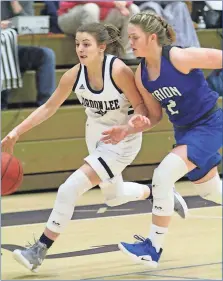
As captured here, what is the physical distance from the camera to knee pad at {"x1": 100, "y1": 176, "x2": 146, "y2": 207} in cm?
464

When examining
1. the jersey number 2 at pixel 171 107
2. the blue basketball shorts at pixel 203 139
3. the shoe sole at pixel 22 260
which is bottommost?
the shoe sole at pixel 22 260

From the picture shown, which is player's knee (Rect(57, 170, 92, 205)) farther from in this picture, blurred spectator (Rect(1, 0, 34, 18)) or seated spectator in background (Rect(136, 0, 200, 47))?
blurred spectator (Rect(1, 0, 34, 18))

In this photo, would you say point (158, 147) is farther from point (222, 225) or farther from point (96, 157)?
point (96, 157)

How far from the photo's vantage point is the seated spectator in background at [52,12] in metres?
6.84

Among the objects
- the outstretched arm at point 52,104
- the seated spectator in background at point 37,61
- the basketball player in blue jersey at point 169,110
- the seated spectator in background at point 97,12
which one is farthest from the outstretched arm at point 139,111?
the seated spectator in background at point 37,61

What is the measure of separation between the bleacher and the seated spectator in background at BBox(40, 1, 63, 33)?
0.21 ft

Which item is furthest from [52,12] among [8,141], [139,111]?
[139,111]

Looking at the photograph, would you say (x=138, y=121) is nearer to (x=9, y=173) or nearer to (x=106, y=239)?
(x=9, y=173)

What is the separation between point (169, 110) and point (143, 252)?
782mm

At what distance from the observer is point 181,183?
19.8 ft

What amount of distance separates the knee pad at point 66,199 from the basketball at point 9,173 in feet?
0.91

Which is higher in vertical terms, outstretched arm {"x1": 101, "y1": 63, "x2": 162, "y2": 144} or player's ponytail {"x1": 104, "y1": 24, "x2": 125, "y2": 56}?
player's ponytail {"x1": 104, "y1": 24, "x2": 125, "y2": 56}

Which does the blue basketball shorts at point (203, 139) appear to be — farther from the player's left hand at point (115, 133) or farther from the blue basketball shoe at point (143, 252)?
the blue basketball shoe at point (143, 252)

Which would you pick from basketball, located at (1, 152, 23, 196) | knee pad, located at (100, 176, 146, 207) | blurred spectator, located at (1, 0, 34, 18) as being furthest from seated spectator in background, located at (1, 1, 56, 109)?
basketball, located at (1, 152, 23, 196)
